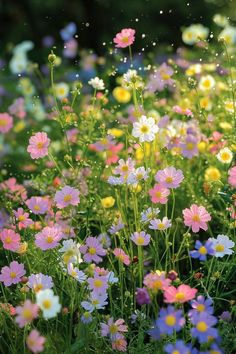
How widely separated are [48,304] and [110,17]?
610 cm

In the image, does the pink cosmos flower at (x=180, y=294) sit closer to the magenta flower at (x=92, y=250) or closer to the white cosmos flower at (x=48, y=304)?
the white cosmos flower at (x=48, y=304)

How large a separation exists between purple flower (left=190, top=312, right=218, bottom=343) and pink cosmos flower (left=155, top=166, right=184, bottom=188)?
0.53m

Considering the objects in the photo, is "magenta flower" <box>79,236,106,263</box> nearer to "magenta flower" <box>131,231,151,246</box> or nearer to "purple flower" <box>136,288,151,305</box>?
"magenta flower" <box>131,231,151,246</box>

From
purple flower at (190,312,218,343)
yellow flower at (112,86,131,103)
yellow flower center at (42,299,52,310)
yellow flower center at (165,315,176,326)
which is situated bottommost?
yellow flower at (112,86,131,103)

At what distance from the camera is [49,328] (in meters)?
1.78

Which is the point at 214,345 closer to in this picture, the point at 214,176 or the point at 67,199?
the point at 67,199

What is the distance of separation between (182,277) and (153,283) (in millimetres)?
649

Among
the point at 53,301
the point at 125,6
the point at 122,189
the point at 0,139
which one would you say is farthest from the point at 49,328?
the point at 125,6

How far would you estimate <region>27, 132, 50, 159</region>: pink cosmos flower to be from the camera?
1965 millimetres

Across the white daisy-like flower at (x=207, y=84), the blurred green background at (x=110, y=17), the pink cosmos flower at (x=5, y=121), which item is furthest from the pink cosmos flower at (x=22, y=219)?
the blurred green background at (x=110, y=17)

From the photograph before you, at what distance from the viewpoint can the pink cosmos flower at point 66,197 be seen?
186 centimetres

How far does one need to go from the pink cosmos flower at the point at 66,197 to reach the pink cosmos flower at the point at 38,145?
0.15 m

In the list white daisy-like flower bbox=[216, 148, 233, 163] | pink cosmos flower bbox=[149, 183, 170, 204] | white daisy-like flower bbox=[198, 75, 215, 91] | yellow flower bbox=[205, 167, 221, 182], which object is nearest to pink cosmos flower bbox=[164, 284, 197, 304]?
pink cosmos flower bbox=[149, 183, 170, 204]

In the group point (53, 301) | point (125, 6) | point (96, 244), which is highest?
point (53, 301)
